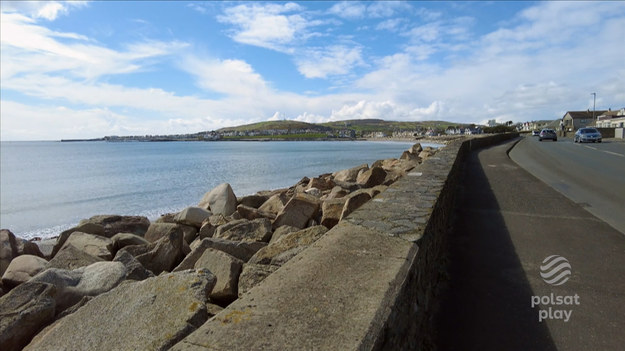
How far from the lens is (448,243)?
5105 millimetres

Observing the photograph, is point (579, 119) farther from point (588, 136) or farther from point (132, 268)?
point (132, 268)

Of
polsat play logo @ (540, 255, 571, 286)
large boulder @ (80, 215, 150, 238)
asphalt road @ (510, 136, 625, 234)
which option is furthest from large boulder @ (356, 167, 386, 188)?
polsat play logo @ (540, 255, 571, 286)

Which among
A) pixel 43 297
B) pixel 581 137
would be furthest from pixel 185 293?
pixel 581 137

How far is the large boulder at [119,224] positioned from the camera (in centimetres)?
870

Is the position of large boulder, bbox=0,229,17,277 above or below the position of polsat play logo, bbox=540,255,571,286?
below

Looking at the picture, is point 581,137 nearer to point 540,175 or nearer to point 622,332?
point 540,175

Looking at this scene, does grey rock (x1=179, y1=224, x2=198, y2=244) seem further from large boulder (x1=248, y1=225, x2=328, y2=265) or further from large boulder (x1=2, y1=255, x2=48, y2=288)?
large boulder (x1=248, y1=225, x2=328, y2=265)

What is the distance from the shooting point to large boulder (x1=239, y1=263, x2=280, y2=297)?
3518mm

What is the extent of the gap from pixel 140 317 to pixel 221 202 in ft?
26.9

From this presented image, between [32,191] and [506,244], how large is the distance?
29.8 meters

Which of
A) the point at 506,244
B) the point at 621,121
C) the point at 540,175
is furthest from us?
the point at 621,121

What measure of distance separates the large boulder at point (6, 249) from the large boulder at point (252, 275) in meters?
5.67

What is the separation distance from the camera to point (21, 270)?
5520 mm

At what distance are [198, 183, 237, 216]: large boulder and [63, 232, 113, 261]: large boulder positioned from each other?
12.4ft
